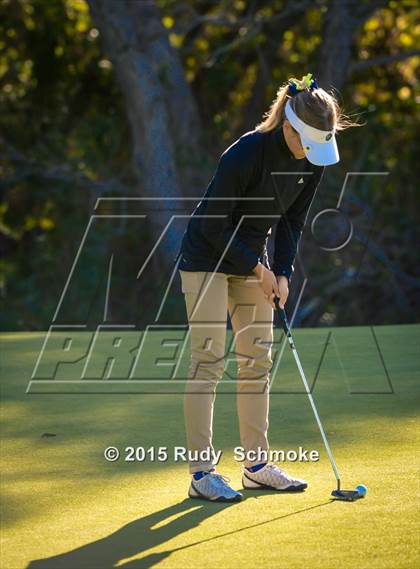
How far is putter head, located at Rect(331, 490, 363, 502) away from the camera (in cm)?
392

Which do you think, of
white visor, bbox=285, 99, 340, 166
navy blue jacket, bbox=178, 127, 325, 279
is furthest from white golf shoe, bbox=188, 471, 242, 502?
white visor, bbox=285, 99, 340, 166

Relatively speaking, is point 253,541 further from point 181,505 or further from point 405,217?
point 405,217

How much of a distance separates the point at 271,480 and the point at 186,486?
0.34 meters

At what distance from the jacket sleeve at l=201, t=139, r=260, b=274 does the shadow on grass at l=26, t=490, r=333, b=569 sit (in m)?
0.89

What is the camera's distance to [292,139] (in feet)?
13.4

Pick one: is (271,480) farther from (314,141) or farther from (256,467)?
(314,141)

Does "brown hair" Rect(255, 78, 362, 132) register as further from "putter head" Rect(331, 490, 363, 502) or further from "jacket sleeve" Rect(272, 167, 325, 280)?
"putter head" Rect(331, 490, 363, 502)

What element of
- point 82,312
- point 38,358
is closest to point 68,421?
point 38,358

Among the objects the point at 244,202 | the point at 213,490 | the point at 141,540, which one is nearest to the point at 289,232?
the point at 244,202

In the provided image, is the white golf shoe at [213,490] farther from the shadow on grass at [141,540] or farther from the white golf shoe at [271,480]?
the white golf shoe at [271,480]

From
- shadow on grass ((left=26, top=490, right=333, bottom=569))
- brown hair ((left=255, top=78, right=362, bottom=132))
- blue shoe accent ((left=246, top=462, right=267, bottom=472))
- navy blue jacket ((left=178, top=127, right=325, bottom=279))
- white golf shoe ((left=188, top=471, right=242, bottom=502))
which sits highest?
brown hair ((left=255, top=78, right=362, bottom=132))

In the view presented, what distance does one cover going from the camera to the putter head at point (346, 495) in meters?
3.92

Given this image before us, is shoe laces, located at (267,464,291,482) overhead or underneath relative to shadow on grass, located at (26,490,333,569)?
underneath

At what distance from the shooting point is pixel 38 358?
745cm
